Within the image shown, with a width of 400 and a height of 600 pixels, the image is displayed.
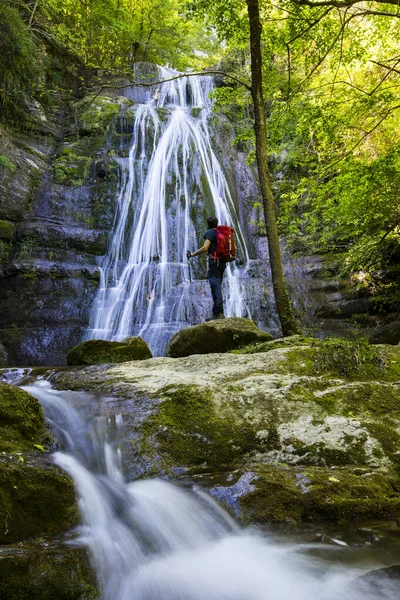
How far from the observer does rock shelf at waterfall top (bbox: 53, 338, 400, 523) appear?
8.07ft

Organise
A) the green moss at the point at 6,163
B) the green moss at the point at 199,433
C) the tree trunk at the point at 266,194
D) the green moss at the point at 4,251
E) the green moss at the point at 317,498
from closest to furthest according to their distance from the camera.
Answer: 1. the green moss at the point at 317,498
2. the green moss at the point at 199,433
3. the tree trunk at the point at 266,194
4. the green moss at the point at 4,251
5. the green moss at the point at 6,163

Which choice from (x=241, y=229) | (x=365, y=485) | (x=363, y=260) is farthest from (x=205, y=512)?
(x=241, y=229)

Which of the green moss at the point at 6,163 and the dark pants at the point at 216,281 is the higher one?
the green moss at the point at 6,163

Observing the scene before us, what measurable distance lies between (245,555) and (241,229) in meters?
11.9

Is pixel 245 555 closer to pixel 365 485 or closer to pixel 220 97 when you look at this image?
pixel 365 485

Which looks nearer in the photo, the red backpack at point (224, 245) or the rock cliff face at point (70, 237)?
the red backpack at point (224, 245)

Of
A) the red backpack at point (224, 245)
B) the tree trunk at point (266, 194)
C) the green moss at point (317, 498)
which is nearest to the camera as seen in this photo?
the green moss at point (317, 498)

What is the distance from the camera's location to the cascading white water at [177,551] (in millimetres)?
1905

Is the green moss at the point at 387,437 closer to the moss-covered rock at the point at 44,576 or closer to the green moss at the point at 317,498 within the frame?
the green moss at the point at 317,498

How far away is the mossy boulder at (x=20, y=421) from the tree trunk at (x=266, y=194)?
3.96 meters

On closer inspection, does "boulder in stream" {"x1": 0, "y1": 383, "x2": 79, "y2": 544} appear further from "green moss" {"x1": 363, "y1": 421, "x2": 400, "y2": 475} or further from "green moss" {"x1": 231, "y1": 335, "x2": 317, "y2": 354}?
"green moss" {"x1": 231, "y1": 335, "x2": 317, "y2": 354}

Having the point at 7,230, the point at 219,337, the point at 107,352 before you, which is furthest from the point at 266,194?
the point at 7,230

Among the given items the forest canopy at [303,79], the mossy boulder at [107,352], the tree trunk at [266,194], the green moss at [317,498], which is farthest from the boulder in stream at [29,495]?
the forest canopy at [303,79]

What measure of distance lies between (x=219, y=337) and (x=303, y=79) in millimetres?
5926
